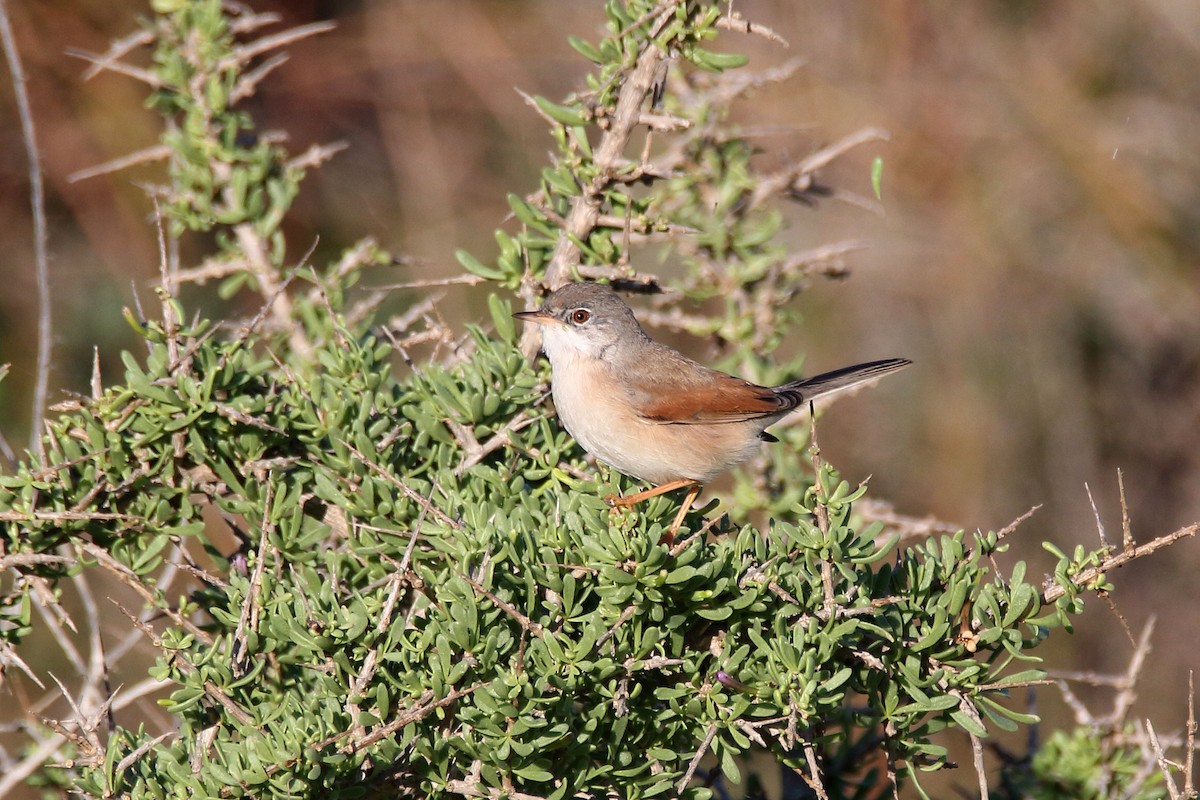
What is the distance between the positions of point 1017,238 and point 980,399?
3.67ft

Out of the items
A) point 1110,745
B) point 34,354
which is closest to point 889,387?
point 1110,745

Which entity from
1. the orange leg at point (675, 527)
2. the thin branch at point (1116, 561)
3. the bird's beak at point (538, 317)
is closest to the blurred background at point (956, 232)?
the bird's beak at point (538, 317)

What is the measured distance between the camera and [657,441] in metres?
3.64

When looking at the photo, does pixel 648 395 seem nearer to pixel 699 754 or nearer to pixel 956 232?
pixel 699 754

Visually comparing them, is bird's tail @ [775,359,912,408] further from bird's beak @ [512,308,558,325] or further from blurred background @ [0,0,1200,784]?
blurred background @ [0,0,1200,784]

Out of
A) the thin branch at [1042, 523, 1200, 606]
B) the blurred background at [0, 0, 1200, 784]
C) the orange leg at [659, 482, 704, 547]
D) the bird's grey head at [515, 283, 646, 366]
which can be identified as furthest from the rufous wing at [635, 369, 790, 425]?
the blurred background at [0, 0, 1200, 784]

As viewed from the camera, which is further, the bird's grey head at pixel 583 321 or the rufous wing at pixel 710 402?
the rufous wing at pixel 710 402

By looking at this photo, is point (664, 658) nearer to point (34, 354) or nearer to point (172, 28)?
point (172, 28)

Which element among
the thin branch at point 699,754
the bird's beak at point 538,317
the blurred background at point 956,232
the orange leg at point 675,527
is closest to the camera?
the thin branch at point 699,754

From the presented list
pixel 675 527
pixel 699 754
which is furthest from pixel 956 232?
pixel 699 754

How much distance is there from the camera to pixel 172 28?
356cm

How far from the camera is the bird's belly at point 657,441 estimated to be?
10.6 ft

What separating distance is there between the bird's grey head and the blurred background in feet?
11.7

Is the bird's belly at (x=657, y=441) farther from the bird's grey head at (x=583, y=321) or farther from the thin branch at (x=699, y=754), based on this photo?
the thin branch at (x=699, y=754)
